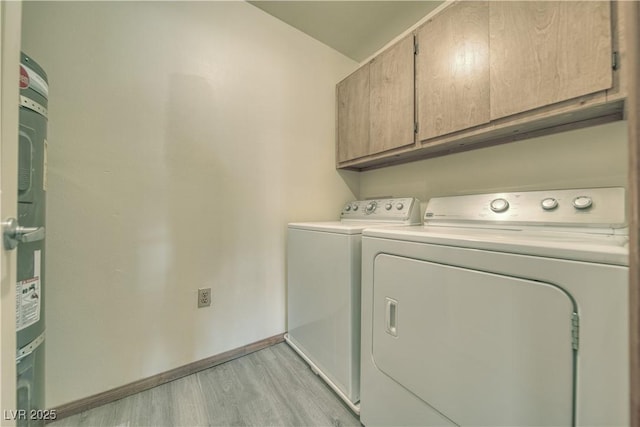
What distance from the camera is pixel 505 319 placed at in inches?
25.1

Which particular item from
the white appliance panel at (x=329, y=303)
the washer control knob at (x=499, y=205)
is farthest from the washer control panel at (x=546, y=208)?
the white appliance panel at (x=329, y=303)

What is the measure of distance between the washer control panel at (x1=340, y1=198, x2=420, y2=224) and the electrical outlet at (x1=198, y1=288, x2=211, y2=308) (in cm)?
110

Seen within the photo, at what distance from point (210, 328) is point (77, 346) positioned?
576 mm

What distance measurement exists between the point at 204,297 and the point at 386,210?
Result: 1.28 meters

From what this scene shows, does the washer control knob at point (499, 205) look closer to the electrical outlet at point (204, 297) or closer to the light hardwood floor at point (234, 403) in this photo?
the light hardwood floor at point (234, 403)

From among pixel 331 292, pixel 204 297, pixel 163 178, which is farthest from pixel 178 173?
pixel 331 292

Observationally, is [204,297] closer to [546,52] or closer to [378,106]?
[378,106]

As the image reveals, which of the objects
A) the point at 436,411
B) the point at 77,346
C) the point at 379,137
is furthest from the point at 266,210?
the point at 436,411

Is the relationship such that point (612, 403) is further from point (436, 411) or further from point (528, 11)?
point (528, 11)

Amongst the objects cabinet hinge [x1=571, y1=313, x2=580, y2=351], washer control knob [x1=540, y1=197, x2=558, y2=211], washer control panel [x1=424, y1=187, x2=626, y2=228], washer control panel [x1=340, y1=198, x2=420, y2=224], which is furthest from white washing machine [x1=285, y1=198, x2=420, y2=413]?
cabinet hinge [x1=571, y1=313, x2=580, y2=351]

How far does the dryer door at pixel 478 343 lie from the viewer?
565 mm

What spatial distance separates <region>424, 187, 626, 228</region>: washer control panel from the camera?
816 millimetres

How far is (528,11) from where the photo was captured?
929 mm

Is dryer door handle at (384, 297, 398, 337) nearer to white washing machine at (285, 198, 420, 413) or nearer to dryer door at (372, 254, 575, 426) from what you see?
dryer door at (372, 254, 575, 426)
